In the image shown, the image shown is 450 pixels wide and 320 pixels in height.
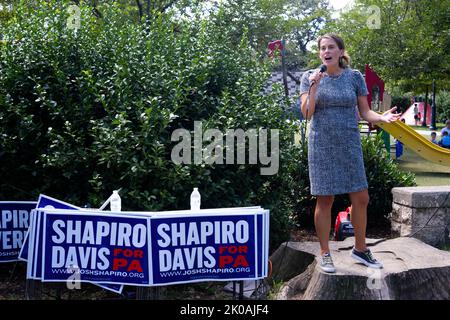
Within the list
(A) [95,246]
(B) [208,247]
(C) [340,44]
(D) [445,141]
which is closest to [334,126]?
(C) [340,44]

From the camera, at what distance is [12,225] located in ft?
14.8

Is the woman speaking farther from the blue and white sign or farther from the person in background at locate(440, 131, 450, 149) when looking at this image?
the person in background at locate(440, 131, 450, 149)

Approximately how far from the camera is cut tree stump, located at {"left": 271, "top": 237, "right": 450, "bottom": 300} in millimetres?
4016

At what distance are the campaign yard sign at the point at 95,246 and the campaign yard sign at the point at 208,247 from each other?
11 cm

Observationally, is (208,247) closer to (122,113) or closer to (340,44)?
(122,113)

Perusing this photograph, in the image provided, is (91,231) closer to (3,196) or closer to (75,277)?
(75,277)

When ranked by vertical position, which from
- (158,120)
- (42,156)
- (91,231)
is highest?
(158,120)

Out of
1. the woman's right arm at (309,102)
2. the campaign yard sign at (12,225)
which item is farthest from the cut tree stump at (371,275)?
the campaign yard sign at (12,225)

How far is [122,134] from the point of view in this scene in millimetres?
4262

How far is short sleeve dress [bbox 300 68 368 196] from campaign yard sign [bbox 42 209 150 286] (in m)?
1.42

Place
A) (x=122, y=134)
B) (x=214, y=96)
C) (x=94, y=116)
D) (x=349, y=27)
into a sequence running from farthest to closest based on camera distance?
1. (x=349, y=27)
2. (x=214, y=96)
3. (x=94, y=116)
4. (x=122, y=134)
